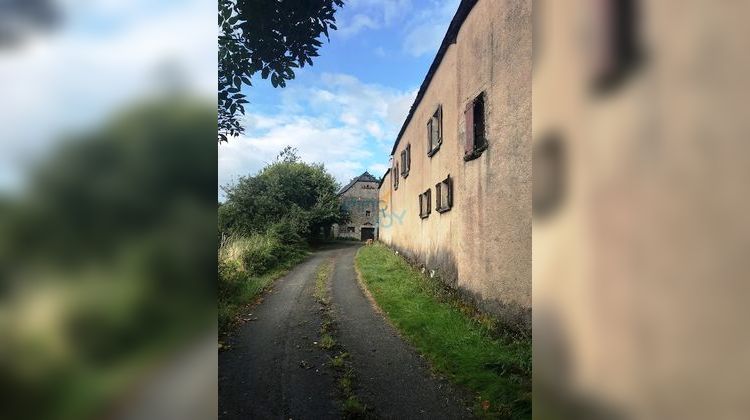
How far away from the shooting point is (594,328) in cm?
112

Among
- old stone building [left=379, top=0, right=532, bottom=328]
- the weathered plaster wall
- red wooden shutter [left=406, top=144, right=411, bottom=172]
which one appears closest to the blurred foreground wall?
old stone building [left=379, top=0, right=532, bottom=328]

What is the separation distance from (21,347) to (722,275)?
1.37m

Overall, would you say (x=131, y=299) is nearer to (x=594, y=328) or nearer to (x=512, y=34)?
(x=594, y=328)

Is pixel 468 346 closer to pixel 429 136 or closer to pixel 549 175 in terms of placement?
pixel 549 175

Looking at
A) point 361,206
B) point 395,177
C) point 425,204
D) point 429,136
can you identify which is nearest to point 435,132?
point 429,136

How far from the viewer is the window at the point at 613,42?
965mm

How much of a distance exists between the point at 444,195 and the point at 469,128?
9.30 ft

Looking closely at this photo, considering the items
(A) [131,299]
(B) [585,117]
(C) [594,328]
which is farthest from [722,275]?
(A) [131,299]

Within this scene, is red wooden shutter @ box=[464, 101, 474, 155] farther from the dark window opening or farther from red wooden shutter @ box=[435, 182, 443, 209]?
the dark window opening

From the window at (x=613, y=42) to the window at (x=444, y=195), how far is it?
30.6 feet

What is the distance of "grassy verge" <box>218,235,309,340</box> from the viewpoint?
8.38 meters

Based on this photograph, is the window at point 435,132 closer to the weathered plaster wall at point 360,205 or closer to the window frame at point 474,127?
the window frame at point 474,127

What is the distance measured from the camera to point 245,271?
12.5m

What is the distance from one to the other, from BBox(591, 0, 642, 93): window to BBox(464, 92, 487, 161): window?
725 cm
